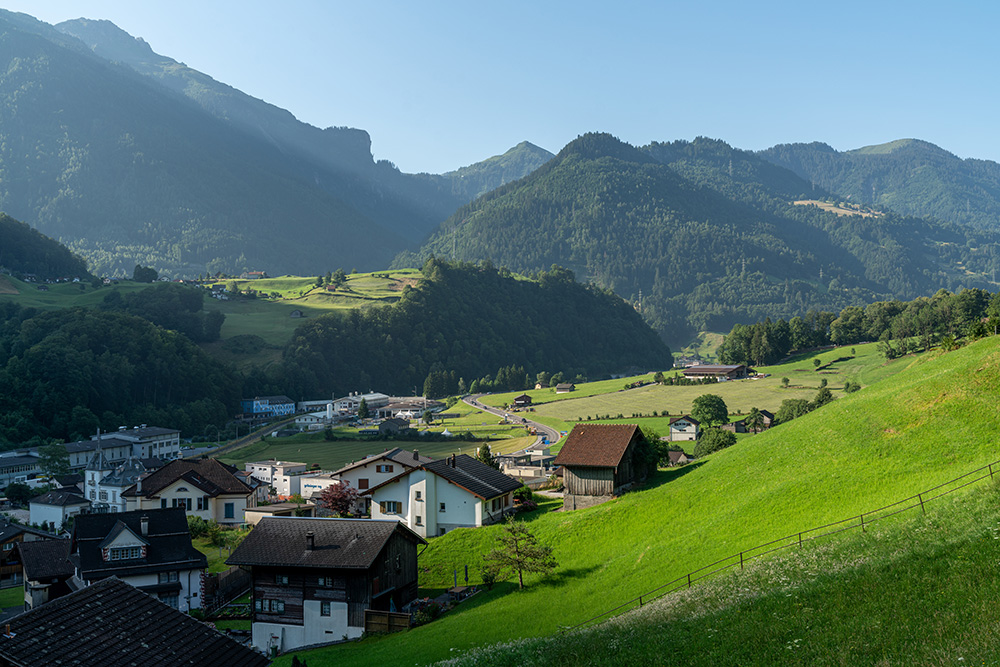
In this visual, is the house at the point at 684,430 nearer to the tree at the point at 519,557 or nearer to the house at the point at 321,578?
the tree at the point at 519,557

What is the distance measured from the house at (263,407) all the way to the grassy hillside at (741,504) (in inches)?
4841

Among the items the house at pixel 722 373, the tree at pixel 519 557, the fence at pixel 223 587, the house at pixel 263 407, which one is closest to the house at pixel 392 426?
the house at pixel 263 407

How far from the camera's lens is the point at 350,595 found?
35.0 metres

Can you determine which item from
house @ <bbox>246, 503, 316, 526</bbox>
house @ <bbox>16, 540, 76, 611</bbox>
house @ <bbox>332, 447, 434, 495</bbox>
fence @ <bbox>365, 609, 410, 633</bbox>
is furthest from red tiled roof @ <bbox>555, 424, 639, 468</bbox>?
house @ <bbox>16, 540, 76, 611</bbox>

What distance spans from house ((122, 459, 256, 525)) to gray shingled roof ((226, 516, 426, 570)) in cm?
2985

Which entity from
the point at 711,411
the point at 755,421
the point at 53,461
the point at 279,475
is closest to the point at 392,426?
the point at 279,475

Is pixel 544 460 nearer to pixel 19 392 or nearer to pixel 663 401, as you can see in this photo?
pixel 663 401

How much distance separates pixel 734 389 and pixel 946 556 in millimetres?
102469

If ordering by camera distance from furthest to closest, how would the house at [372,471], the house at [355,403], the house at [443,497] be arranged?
the house at [355,403] < the house at [372,471] < the house at [443,497]

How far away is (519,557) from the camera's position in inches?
1379

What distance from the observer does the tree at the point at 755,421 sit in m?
89.8

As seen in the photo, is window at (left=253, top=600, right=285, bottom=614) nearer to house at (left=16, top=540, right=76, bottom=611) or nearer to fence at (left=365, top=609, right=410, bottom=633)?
fence at (left=365, top=609, right=410, bottom=633)

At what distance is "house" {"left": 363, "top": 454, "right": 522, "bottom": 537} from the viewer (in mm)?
48250

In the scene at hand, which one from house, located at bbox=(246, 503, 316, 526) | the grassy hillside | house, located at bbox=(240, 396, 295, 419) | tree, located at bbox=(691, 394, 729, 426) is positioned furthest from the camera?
house, located at bbox=(240, 396, 295, 419)
